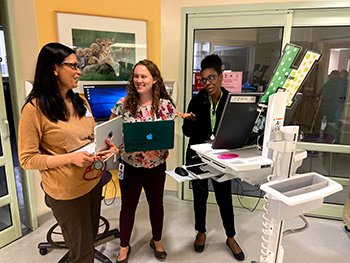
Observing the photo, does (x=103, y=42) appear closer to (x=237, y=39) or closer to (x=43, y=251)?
(x=237, y=39)

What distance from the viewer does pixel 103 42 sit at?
2469mm

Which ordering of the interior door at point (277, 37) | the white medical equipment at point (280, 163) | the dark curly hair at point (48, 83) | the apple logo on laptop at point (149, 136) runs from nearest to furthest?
the white medical equipment at point (280, 163), the dark curly hair at point (48, 83), the apple logo on laptop at point (149, 136), the interior door at point (277, 37)

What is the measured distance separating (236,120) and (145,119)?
24.5 inches

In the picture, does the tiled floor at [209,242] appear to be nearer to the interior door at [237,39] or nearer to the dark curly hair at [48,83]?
the interior door at [237,39]

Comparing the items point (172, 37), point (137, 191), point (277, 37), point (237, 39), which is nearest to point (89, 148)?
point (137, 191)

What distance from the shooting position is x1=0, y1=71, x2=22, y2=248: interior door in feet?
6.62

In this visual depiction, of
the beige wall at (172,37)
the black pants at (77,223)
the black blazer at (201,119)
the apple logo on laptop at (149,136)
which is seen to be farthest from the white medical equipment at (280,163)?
the beige wall at (172,37)

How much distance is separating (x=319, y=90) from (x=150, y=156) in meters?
1.85

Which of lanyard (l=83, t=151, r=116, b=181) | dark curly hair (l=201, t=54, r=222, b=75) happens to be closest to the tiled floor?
lanyard (l=83, t=151, r=116, b=181)

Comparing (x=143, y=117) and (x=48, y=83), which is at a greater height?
(x=48, y=83)

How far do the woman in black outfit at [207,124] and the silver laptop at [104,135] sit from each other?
538 mm

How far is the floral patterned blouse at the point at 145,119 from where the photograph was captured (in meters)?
1.68

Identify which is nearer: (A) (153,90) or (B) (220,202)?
(A) (153,90)

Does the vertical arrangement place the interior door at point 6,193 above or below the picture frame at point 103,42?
below
